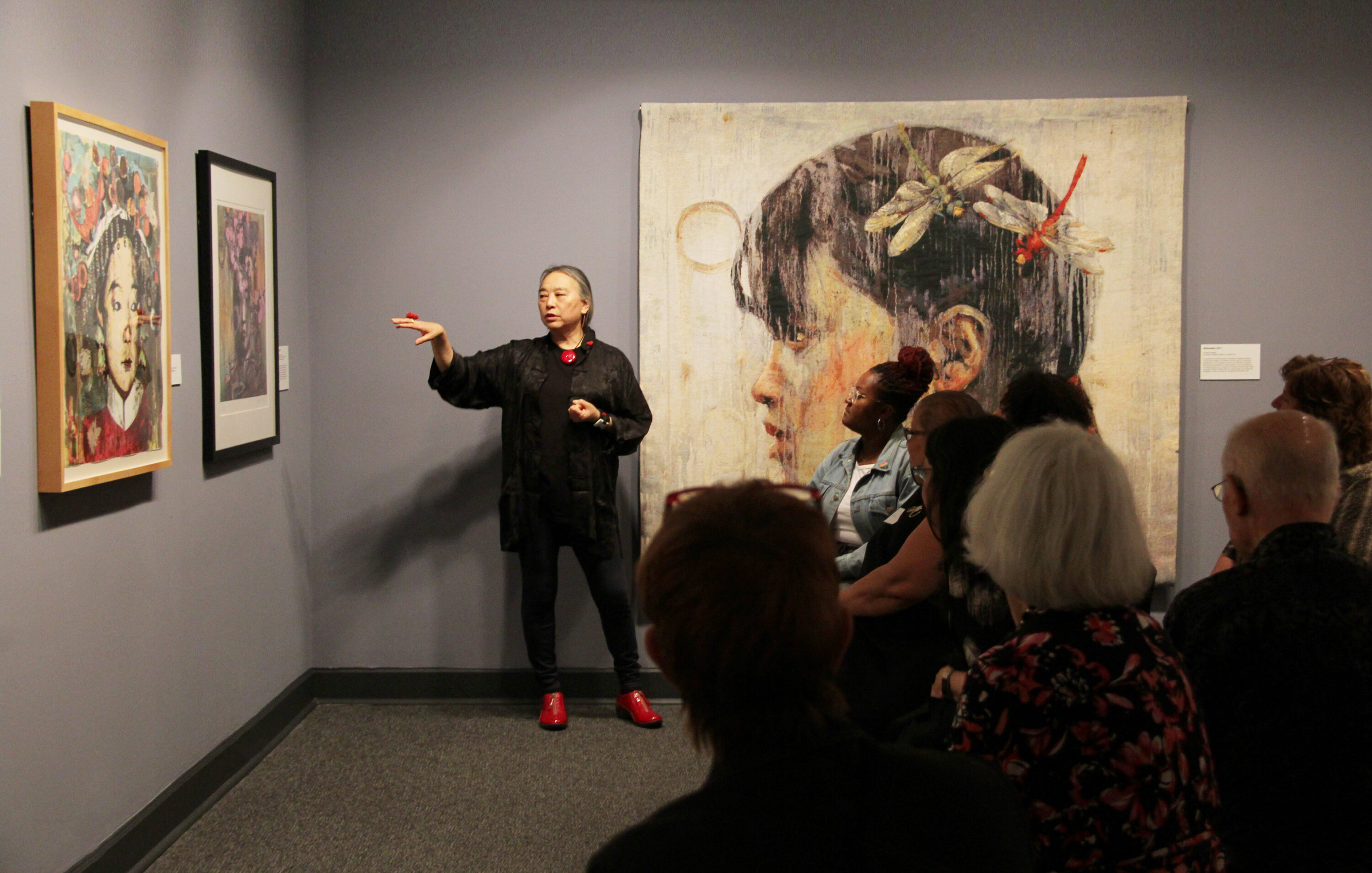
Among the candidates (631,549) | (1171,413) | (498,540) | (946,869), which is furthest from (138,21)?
(1171,413)

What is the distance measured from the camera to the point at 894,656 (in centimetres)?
218

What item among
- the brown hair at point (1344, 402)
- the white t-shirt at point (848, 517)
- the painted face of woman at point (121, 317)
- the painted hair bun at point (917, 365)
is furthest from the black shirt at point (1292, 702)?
the painted face of woman at point (121, 317)

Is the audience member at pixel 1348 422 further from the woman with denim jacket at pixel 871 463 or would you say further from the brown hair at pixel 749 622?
the brown hair at pixel 749 622

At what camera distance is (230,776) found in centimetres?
332

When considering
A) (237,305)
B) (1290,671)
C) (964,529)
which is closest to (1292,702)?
(1290,671)

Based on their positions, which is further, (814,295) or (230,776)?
(814,295)

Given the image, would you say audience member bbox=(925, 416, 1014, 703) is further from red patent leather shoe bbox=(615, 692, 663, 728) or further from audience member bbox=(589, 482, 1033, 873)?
red patent leather shoe bbox=(615, 692, 663, 728)

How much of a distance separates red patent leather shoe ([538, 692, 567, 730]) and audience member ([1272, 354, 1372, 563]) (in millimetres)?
2575

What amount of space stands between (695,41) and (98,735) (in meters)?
3.07

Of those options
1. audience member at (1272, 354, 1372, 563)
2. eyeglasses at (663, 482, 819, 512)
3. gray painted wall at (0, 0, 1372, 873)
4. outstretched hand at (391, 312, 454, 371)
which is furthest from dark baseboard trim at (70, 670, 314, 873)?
audience member at (1272, 354, 1372, 563)

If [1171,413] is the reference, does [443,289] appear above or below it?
above

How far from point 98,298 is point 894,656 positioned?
6.73 feet

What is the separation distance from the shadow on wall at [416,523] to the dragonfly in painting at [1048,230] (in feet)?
7.04

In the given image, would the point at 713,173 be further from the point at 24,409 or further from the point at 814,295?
the point at 24,409
